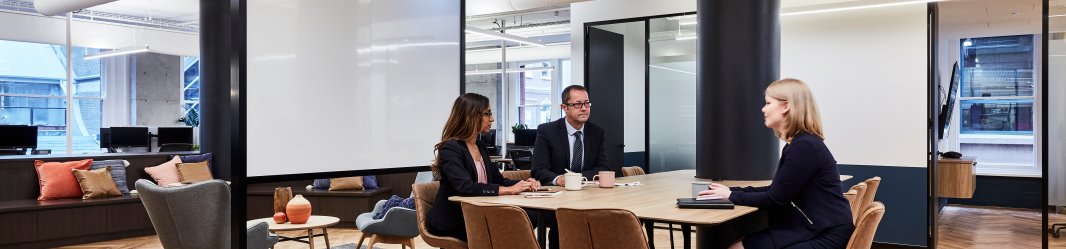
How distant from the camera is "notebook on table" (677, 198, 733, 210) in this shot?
3.11m

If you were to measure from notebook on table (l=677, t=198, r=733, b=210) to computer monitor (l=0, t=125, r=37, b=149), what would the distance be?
371 inches

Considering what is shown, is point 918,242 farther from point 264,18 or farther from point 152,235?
point 152,235

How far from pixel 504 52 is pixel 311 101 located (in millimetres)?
11995

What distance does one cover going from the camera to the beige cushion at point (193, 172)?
345 inches

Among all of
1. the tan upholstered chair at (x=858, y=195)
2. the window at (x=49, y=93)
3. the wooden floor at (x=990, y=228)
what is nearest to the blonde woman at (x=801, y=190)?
the tan upholstered chair at (x=858, y=195)

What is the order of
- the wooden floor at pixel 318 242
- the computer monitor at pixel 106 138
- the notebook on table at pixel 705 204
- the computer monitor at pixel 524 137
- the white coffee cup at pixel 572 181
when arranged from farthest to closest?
the computer monitor at pixel 524 137
the computer monitor at pixel 106 138
the wooden floor at pixel 318 242
the white coffee cup at pixel 572 181
the notebook on table at pixel 705 204

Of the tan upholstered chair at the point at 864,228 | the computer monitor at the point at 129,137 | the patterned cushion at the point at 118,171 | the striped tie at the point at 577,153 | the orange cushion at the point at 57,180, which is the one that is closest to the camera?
the tan upholstered chair at the point at 864,228

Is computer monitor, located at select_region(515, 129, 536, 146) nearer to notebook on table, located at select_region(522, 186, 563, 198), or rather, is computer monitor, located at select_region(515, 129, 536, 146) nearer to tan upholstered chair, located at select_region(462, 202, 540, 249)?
notebook on table, located at select_region(522, 186, 563, 198)

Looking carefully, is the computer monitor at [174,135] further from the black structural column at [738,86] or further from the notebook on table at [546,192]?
the notebook on table at [546,192]

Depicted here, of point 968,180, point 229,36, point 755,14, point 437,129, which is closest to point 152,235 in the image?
point 437,129

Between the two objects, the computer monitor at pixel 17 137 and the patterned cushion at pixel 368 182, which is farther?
the computer monitor at pixel 17 137

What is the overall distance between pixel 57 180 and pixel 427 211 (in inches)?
227

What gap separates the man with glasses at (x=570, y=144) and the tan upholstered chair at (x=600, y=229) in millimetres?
1616

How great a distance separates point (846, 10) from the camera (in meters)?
7.25
